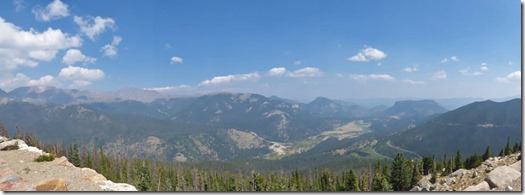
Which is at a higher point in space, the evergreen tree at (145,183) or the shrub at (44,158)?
the shrub at (44,158)

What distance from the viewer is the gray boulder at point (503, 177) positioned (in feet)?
34.9

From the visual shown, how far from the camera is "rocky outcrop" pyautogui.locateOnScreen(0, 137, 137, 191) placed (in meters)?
11.0

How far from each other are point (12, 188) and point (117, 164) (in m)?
67.2

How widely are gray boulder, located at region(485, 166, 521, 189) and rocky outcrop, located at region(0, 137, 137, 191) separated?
→ 10.7 metres

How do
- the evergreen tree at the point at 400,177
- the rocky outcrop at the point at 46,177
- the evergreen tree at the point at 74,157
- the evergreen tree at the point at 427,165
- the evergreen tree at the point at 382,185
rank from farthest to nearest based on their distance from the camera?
1. the evergreen tree at the point at 74,157
2. the evergreen tree at the point at 427,165
3. the evergreen tree at the point at 400,177
4. the evergreen tree at the point at 382,185
5. the rocky outcrop at the point at 46,177

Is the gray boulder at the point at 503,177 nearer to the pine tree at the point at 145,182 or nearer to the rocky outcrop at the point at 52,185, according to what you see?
the rocky outcrop at the point at 52,185

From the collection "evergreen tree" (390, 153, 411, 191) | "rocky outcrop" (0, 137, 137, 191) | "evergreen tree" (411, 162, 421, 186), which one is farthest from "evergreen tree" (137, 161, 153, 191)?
"evergreen tree" (411, 162, 421, 186)

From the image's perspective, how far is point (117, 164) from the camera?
243 feet

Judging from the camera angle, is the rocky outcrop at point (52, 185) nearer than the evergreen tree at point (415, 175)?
Yes

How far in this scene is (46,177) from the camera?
40.7 ft

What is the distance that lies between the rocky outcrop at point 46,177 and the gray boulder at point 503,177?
1071 centimetres

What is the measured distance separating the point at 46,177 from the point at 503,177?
45.8ft

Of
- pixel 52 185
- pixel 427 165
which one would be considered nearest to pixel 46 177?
pixel 52 185

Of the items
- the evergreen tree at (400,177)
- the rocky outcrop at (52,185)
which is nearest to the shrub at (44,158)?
the rocky outcrop at (52,185)
